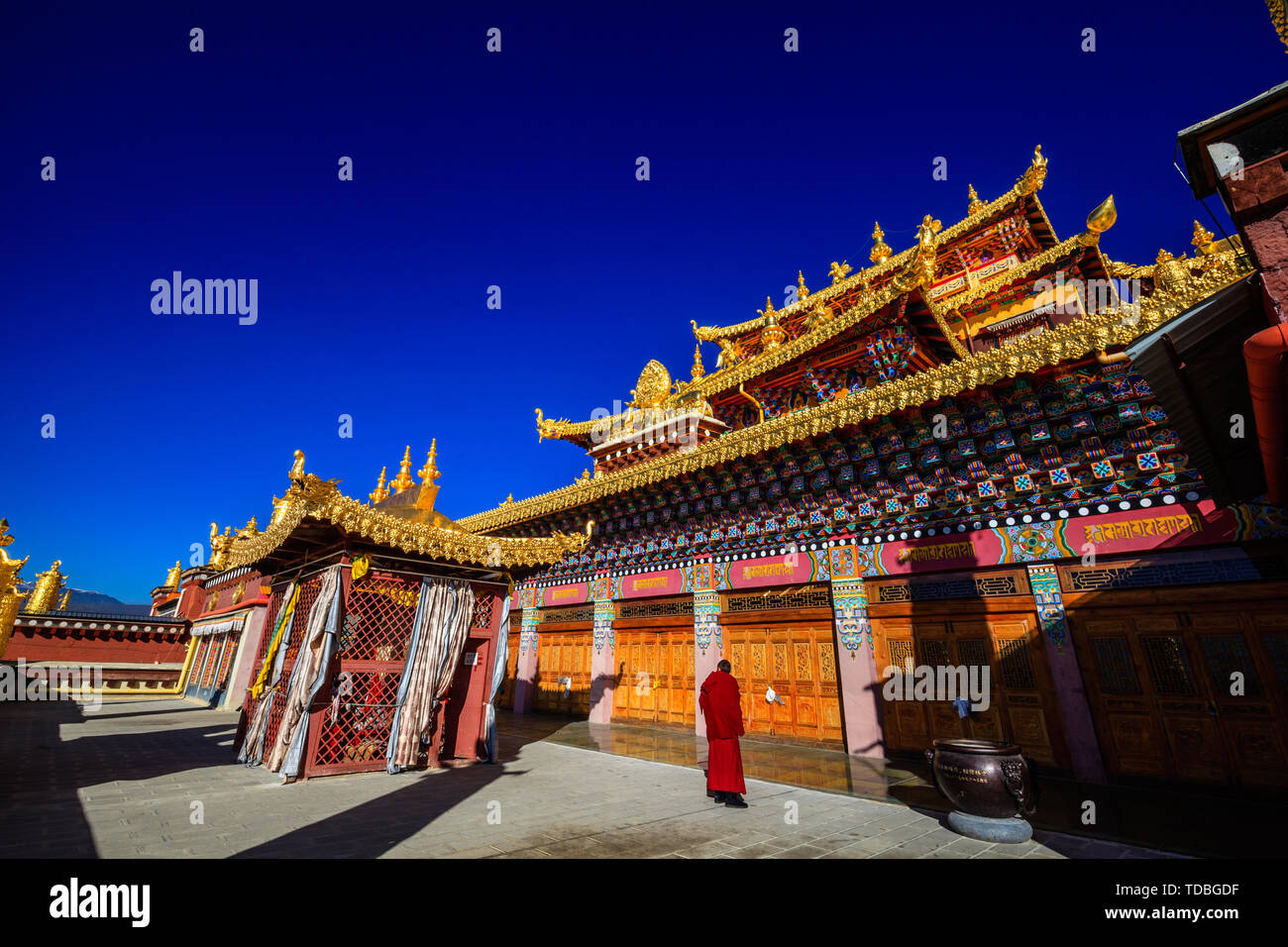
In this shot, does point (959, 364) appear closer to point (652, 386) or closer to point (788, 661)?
point (788, 661)

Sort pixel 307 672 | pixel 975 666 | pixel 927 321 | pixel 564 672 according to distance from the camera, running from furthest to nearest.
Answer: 1. pixel 564 672
2. pixel 927 321
3. pixel 975 666
4. pixel 307 672

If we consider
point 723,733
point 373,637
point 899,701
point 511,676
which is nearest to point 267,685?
point 373,637

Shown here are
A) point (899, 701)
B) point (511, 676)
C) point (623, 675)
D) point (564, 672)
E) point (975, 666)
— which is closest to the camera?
point (975, 666)

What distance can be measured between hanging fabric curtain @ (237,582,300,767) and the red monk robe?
19.1 feet

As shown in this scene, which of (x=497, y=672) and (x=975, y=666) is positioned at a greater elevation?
(x=497, y=672)

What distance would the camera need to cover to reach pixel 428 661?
285 inches

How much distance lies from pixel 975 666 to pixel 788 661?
3066mm

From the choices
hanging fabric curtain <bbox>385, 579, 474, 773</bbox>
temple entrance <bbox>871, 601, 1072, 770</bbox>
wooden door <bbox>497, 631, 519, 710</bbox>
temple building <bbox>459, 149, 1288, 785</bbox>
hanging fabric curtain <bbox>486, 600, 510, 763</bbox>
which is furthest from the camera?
wooden door <bbox>497, 631, 519, 710</bbox>

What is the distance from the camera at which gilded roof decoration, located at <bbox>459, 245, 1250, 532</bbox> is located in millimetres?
5797

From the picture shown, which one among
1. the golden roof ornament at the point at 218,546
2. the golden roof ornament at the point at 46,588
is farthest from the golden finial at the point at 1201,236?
the golden roof ornament at the point at 46,588

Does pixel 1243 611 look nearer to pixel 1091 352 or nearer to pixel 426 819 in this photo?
pixel 1091 352

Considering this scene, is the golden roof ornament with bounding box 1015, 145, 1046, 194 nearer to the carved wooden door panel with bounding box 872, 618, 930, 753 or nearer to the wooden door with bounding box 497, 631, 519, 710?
the carved wooden door panel with bounding box 872, 618, 930, 753

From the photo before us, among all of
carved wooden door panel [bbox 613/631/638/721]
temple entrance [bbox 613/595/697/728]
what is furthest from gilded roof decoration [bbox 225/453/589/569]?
carved wooden door panel [bbox 613/631/638/721]
